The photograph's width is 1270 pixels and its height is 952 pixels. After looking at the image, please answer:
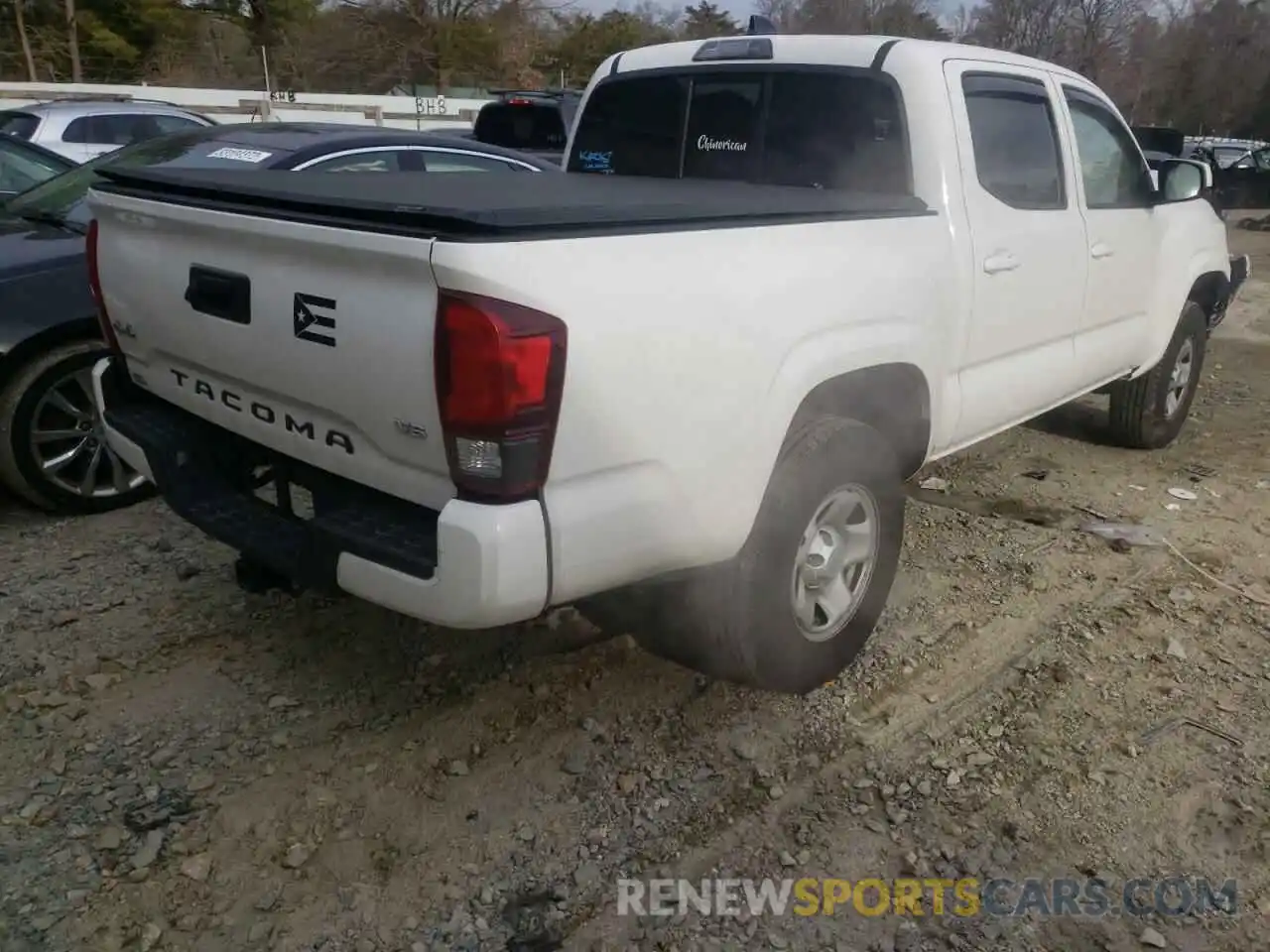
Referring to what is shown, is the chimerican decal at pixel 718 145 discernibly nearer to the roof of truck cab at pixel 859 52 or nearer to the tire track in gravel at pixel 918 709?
the roof of truck cab at pixel 859 52

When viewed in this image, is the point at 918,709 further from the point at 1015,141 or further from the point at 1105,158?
the point at 1105,158

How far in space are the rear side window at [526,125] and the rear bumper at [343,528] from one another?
8212 millimetres

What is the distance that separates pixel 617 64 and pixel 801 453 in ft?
7.88

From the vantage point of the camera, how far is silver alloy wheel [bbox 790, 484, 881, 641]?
122 inches

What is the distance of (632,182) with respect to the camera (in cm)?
386

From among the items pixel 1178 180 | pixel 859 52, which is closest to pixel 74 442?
pixel 859 52

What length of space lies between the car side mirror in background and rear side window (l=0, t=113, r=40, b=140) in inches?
417

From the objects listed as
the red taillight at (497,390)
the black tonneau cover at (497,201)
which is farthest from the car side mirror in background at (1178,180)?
the red taillight at (497,390)

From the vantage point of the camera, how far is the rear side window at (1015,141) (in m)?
3.65

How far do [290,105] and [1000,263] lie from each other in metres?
26.0

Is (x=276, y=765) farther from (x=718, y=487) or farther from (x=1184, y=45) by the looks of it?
(x=1184, y=45)

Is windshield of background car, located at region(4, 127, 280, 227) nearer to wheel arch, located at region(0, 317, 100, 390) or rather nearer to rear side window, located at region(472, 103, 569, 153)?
wheel arch, located at region(0, 317, 100, 390)

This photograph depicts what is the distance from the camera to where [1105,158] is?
4566mm

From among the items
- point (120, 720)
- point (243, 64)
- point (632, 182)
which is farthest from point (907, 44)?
point (243, 64)
